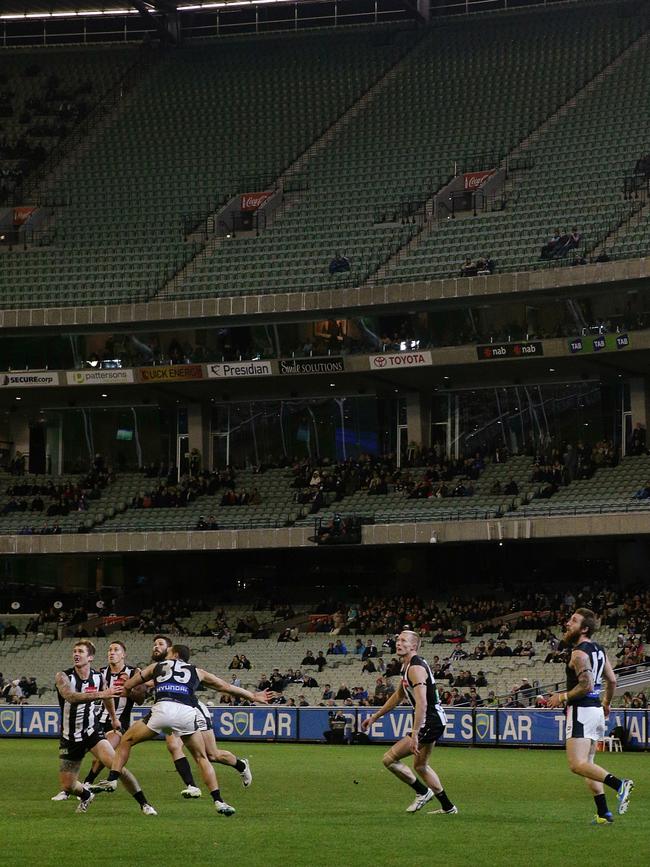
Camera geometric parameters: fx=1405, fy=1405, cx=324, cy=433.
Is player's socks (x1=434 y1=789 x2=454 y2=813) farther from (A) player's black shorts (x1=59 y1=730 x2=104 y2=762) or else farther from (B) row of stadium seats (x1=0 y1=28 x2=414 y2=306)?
(B) row of stadium seats (x1=0 y1=28 x2=414 y2=306)

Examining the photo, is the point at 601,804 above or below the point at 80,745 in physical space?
below

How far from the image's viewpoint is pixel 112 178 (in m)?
67.5

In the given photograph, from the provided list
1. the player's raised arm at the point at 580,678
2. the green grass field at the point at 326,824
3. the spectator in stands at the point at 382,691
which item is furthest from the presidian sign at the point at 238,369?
the player's raised arm at the point at 580,678

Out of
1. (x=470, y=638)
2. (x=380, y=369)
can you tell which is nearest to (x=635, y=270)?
(x=380, y=369)

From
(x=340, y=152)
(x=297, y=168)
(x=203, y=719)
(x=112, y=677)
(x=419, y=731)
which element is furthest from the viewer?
(x=297, y=168)

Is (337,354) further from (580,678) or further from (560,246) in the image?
(580,678)

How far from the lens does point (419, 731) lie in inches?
633

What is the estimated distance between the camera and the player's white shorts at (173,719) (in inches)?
641

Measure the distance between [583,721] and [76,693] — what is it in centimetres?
628

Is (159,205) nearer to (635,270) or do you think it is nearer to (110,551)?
(110,551)

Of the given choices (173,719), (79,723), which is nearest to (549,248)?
(79,723)

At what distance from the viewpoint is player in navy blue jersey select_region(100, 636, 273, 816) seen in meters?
16.3

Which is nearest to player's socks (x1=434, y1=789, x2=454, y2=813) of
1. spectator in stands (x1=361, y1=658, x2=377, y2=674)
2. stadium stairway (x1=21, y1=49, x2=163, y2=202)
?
spectator in stands (x1=361, y1=658, x2=377, y2=674)

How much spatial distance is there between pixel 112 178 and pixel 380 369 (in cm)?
2031
